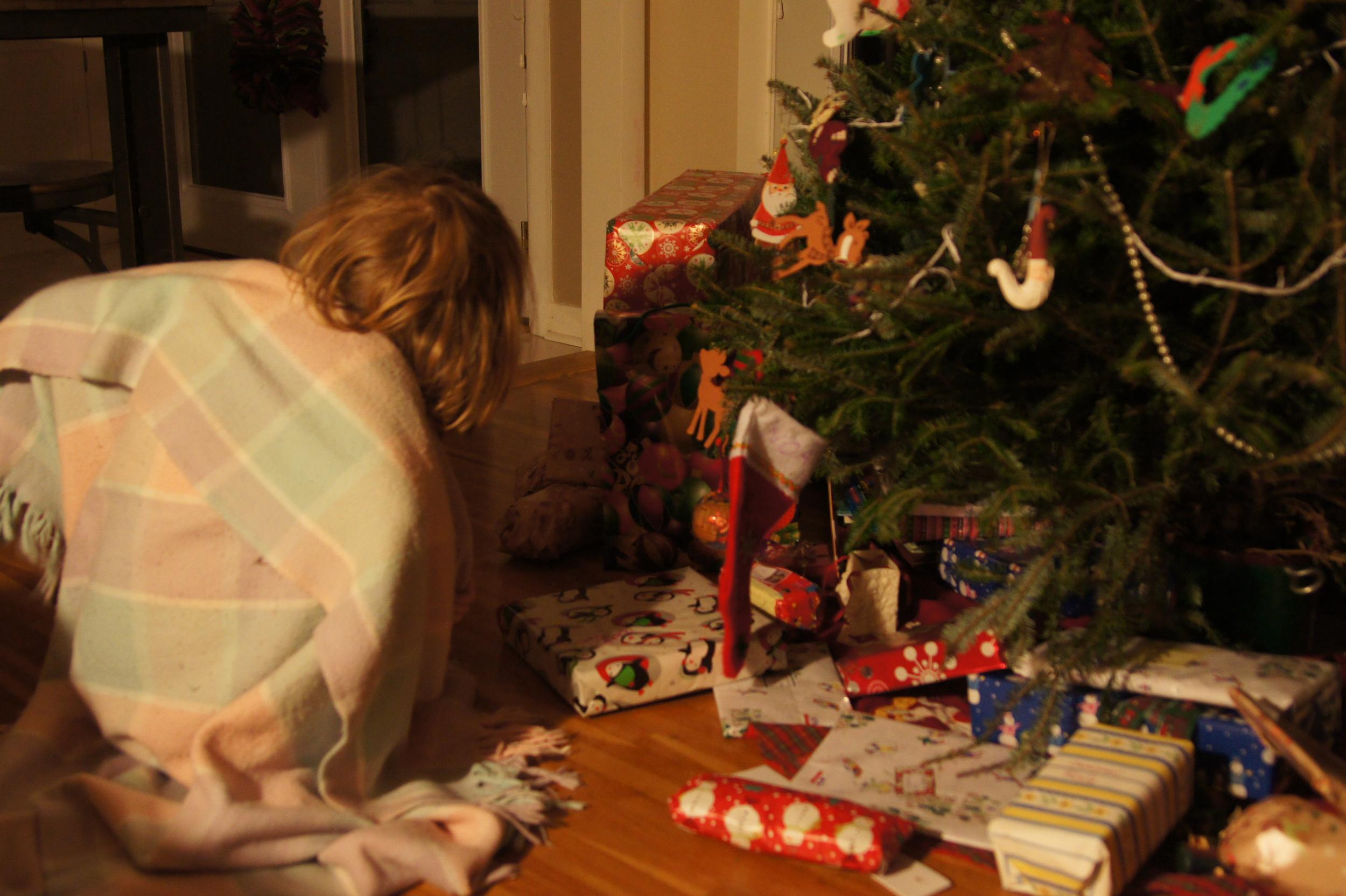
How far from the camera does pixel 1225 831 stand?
112 cm

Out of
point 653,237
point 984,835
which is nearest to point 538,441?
point 653,237

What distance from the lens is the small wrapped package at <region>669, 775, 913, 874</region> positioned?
45.6 inches

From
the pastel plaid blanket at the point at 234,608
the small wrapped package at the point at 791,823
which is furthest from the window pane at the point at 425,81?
the small wrapped package at the point at 791,823

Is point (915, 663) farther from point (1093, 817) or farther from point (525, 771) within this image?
point (525, 771)

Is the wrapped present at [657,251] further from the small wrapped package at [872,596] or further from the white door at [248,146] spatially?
the white door at [248,146]

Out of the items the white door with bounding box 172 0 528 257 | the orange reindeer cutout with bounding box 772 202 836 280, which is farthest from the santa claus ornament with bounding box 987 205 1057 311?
the white door with bounding box 172 0 528 257

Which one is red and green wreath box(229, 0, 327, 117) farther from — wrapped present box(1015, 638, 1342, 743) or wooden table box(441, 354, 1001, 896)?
wrapped present box(1015, 638, 1342, 743)

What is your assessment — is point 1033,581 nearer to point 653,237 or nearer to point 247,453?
point 247,453

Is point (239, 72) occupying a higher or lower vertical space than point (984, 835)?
higher

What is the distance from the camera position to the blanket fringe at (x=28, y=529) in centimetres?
130

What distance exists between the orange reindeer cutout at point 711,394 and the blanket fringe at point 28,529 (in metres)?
0.89

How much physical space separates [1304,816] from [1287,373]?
1.33ft

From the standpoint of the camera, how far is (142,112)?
2639 millimetres

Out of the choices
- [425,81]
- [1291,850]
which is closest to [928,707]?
[1291,850]
